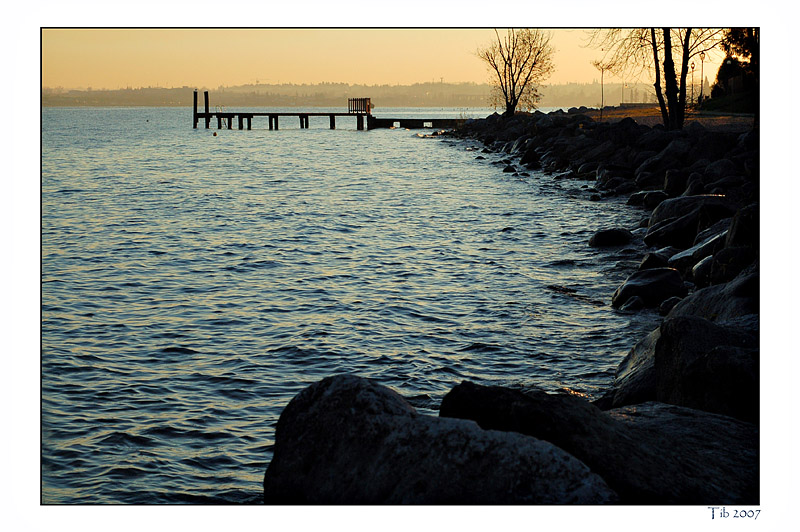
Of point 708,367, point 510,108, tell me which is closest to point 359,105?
point 510,108

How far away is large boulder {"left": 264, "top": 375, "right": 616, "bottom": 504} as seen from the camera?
4379 millimetres

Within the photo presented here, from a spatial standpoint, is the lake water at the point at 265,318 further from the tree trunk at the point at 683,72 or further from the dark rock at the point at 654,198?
the tree trunk at the point at 683,72

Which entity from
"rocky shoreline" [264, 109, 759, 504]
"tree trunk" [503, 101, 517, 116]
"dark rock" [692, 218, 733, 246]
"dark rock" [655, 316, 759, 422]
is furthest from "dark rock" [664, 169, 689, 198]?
"tree trunk" [503, 101, 517, 116]

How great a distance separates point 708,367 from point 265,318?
6.99m

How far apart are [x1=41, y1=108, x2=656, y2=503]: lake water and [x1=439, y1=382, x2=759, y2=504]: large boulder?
7.77ft

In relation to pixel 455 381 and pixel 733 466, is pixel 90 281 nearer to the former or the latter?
pixel 455 381

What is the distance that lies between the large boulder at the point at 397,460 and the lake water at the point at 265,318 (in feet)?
5.02

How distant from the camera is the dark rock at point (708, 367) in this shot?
19.7 feet

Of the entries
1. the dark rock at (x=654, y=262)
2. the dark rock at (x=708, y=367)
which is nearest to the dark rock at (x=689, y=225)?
the dark rock at (x=654, y=262)

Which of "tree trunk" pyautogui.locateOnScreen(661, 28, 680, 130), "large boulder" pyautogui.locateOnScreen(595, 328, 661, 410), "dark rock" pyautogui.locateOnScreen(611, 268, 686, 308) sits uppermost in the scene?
"tree trunk" pyautogui.locateOnScreen(661, 28, 680, 130)

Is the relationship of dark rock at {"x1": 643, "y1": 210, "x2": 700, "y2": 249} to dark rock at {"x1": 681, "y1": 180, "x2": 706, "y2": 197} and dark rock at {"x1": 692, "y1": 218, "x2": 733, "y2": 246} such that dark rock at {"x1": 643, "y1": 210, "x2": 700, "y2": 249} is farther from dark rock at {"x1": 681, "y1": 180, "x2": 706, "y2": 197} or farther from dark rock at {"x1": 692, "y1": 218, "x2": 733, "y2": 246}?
dark rock at {"x1": 681, "y1": 180, "x2": 706, "y2": 197}

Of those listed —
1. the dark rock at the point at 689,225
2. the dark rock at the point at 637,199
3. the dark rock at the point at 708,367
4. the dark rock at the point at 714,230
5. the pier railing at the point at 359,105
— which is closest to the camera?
the dark rock at the point at 708,367

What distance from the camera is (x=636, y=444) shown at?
16.4ft
